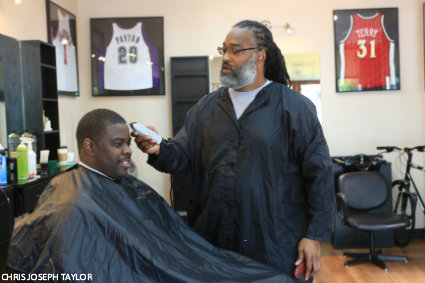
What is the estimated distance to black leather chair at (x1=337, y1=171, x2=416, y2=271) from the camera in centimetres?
367

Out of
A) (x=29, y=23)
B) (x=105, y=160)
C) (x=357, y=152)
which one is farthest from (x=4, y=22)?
(x=357, y=152)

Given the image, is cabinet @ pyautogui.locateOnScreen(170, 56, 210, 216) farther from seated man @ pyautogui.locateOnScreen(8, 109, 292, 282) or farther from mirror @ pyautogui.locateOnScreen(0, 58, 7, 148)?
seated man @ pyautogui.locateOnScreen(8, 109, 292, 282)

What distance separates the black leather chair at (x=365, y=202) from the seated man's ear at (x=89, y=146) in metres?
2.63

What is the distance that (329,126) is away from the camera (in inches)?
176

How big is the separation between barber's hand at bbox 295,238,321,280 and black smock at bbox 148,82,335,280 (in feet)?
0.07

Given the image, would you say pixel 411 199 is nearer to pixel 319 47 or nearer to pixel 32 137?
pixel 319 47

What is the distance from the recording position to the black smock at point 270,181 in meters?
1.57

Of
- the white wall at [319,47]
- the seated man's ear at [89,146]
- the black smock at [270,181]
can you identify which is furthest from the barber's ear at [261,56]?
the white wall at [319,47]

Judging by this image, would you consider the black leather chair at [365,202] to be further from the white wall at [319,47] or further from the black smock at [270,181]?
the black smock at [270,181]

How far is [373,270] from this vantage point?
3562 mm

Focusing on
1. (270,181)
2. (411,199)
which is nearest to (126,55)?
(411,199)

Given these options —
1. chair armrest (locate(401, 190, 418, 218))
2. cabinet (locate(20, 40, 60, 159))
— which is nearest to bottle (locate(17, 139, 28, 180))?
cabinet (locate(20, 40, 60, 159))

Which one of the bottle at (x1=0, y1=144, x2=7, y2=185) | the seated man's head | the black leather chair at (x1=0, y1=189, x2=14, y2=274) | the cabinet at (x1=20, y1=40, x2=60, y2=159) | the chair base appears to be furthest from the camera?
the chair base

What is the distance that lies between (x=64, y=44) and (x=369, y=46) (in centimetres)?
292
